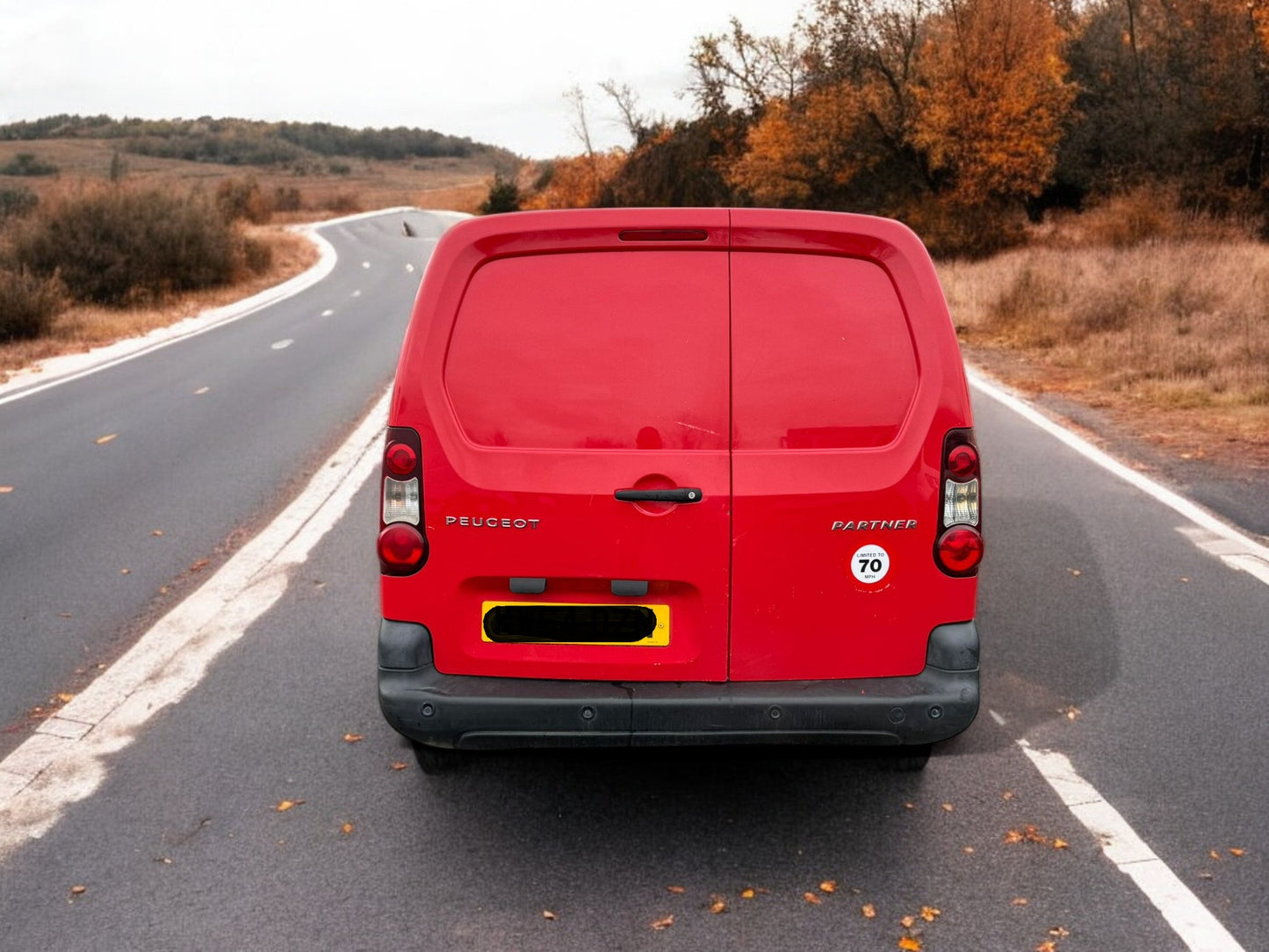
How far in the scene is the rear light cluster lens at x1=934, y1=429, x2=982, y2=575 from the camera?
3600 millimetres

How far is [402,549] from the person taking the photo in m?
3.63

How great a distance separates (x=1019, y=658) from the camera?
538 centimetres

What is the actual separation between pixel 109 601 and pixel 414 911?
3.77m

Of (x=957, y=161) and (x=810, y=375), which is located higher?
(x=957, y=161)

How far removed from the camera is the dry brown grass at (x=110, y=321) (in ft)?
61.9

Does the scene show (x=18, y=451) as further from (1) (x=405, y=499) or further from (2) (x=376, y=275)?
(2) (x=376, y=275)

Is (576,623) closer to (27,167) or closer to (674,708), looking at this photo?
(674,708)

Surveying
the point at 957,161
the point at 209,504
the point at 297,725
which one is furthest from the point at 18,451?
the point at 957,161

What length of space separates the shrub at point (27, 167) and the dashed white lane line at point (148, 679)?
110m

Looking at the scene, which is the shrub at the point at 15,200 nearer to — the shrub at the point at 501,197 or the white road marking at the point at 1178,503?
the shrub at the point at 501,197

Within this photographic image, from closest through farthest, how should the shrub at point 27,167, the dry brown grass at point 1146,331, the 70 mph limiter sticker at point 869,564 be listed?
the 70 mph limiter sticker at point 869,564
the dry brown grass at point 1146,331
the shrub at point 27,167

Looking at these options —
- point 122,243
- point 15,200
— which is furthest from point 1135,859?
point 15,200

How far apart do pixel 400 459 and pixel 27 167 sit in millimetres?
119049

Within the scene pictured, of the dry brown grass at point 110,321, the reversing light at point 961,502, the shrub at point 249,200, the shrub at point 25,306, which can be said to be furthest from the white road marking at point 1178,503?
the shrub at point 249,200
